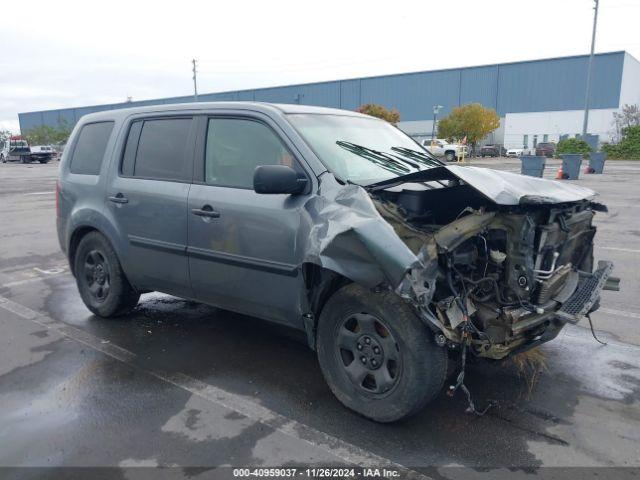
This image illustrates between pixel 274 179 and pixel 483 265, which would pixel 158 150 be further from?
pixel 483 265

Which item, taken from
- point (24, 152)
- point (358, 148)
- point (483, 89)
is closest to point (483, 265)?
point (358, 148)

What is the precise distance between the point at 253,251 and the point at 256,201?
0.35 meters

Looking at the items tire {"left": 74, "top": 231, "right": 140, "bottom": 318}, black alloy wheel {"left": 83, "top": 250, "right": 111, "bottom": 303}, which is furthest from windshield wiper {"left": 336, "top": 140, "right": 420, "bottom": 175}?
black alloy wheel {"left": 83, "top": 250, "right": 111, "bottom": 303}

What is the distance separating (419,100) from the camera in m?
70.4

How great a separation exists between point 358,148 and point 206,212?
49.4 inches

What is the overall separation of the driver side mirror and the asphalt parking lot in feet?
4.64

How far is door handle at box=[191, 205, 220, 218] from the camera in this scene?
3959 mm

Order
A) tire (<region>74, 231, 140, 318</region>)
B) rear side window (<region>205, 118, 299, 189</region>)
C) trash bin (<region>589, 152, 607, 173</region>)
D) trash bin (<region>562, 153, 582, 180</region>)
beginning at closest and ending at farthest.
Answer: rear side window (<region>205, 118, 299, 189</region>), tire (<region>74, 231, 140, 318</region>), trash bin (<region>562, 153, 582, 180</region>), trash bin (<region>589, 152, 607, 173</region>)

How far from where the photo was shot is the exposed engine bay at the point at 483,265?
3.04 metres

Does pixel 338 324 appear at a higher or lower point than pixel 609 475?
higher

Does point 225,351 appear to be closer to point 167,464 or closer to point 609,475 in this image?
point 167,464

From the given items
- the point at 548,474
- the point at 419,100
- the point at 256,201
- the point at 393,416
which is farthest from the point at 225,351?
the point at 419,100

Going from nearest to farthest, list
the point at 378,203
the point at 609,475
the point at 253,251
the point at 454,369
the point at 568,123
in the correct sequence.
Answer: the point at 609,475
the point at 378,203
the point at 253,251
the point at 454,369
the point at 568,123

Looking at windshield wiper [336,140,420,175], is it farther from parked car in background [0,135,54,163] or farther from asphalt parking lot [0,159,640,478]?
parked car in background [0,135,54,163]
